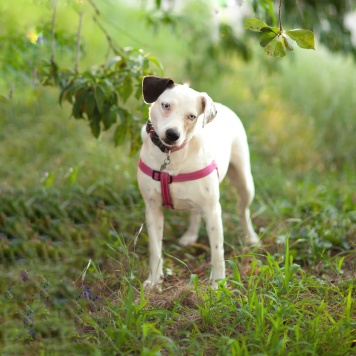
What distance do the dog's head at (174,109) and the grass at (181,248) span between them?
75 cm

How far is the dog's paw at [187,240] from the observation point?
5.01m

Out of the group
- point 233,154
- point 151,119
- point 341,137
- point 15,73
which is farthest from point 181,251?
point 341,137

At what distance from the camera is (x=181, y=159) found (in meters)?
3.73

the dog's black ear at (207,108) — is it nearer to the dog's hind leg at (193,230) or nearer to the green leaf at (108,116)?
the green leaf at (108,116)

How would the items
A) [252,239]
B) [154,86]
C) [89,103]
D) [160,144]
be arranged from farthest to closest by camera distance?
[252,239]
[89,103]
[160,144]
[154,86]

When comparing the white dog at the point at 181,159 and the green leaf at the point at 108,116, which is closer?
the white dog at the point at 181,159

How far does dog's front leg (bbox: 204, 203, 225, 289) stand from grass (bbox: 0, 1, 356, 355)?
10 cm

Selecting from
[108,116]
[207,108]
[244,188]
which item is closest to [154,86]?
[207,108]

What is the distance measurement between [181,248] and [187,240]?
0.35 feet

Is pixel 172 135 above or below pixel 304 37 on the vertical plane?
below

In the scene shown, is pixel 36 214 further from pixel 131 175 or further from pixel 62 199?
pixel 131 175

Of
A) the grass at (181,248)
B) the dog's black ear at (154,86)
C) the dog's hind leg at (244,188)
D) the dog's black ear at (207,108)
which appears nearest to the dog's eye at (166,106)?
the dog's black ear at (154,86)

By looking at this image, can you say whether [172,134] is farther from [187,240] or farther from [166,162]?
[187,240]

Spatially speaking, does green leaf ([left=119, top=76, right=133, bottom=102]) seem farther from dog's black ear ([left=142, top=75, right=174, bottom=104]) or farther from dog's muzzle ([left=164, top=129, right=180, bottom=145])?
dog's muzzle ([left=164, top=129, right=180, bottom=145])
